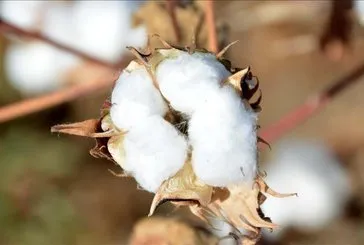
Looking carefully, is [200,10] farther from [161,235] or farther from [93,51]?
[93,51]

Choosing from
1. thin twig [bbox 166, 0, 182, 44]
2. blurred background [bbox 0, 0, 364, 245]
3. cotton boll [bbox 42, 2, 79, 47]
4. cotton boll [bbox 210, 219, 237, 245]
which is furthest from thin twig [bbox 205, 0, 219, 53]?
cotton boll [bbox 42, 2, 79, 47]

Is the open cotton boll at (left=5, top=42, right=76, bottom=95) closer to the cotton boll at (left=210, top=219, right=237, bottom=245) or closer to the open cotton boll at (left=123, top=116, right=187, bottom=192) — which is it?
the cotton boll at (left=210, top=219, right=237, bottom=245)

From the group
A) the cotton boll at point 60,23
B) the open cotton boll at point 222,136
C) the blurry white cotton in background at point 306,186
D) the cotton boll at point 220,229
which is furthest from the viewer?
the cotton boll at point 60,23

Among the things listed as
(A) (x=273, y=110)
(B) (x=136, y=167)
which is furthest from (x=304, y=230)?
(B) (x=136, y=167)

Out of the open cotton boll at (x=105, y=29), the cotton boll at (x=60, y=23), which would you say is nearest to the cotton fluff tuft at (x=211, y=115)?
the open cotton boll at (x=105, y=29)

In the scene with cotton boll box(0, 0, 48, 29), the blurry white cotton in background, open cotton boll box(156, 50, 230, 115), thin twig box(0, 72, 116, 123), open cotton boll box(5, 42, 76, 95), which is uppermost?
open cotton boll box(156, 50, 230, 115)

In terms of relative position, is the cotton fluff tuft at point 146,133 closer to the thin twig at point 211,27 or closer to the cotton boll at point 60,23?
the thin twig at point 211,27
